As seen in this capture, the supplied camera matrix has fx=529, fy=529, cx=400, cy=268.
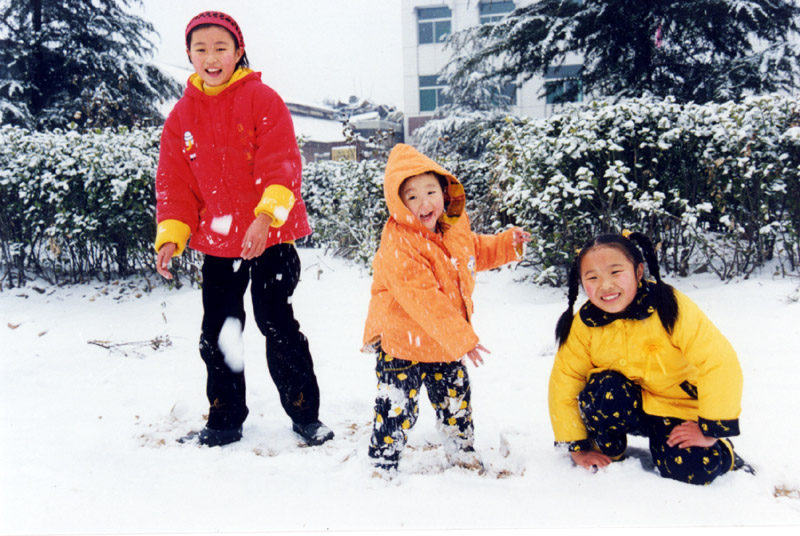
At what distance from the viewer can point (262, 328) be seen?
2.02m

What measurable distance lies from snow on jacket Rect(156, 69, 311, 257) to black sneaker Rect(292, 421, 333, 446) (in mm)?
719

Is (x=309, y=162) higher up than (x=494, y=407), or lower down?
higher up

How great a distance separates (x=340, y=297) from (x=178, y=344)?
129 centimetres

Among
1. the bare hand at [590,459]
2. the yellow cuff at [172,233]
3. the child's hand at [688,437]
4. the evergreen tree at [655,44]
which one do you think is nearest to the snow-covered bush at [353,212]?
the evergreen tree at [655,44]

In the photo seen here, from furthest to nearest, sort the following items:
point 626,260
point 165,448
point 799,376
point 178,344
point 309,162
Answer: point 309,162, point 178,344, point 799,376, point 165,448, point 626,260

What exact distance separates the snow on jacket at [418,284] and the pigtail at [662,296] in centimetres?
55

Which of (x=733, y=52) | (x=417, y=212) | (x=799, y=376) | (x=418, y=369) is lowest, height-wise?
(x=799, y=376)

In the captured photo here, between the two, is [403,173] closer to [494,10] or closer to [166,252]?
[166,252]

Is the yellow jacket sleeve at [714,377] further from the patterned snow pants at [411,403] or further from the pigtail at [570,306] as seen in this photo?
the patterned snow pants at [411,403]

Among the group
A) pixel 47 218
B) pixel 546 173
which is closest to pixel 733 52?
pixel 546 173

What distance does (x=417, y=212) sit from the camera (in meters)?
1.79

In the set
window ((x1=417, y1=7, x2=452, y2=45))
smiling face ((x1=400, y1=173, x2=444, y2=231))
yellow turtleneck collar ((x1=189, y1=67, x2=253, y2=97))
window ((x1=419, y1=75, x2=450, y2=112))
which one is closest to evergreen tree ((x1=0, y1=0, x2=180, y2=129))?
yellow turtleneck collar ((x1=189, y1=67, x2=253, y2=97))

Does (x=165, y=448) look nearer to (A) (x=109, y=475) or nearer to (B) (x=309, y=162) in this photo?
(A) (x=109, y=475)

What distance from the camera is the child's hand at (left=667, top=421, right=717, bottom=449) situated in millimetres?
1497
